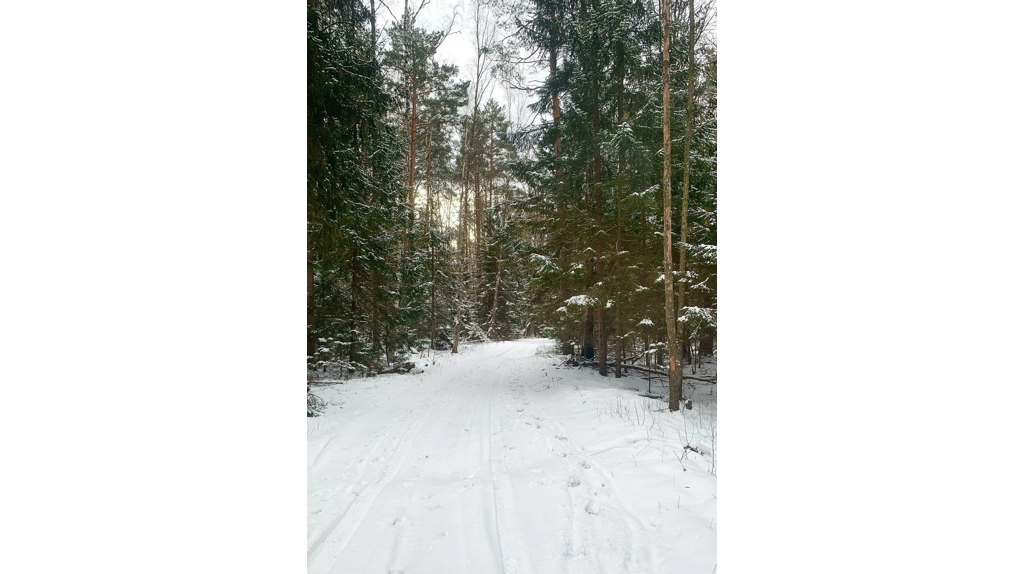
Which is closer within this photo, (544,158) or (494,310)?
(544,158)

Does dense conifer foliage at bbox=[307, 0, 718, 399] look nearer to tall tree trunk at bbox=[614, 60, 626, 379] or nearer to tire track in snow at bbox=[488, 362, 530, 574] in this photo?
tall tree trunk at bbox=[614, 60, 626, 379]

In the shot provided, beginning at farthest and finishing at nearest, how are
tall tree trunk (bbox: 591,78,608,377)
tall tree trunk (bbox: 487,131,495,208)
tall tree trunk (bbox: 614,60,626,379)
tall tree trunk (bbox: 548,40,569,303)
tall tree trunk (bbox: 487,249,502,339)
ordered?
tall tree trunk (bbox: 487,249,502,339) → tall tree trunk (bbox: 487,131,495,208) → tall tree trunk (bbox: 548,40,569,303) → tall tree trunk (bbox: 591,78,608,377) → tall tree trunk (bbox: 614,60,626,379)

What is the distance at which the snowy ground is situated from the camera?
188 centimetres

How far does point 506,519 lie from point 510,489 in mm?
400

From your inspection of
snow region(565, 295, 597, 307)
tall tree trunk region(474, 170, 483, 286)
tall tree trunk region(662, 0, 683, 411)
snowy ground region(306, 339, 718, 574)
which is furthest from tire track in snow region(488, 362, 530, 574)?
tall tree trunk region(474, 170, 483, 286)

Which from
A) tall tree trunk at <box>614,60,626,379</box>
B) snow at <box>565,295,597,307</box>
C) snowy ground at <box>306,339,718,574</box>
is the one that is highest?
tall tree trunk at <box>614,60,626,379</box>

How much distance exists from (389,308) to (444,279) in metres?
4.75

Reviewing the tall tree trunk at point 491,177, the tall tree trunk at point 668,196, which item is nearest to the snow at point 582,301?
the tall tree trunk at point 668,196

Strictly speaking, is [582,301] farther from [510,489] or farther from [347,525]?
[347,525]

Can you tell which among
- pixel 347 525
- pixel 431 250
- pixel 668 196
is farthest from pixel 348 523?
pixel 431 250

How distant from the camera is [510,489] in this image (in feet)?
8.53
